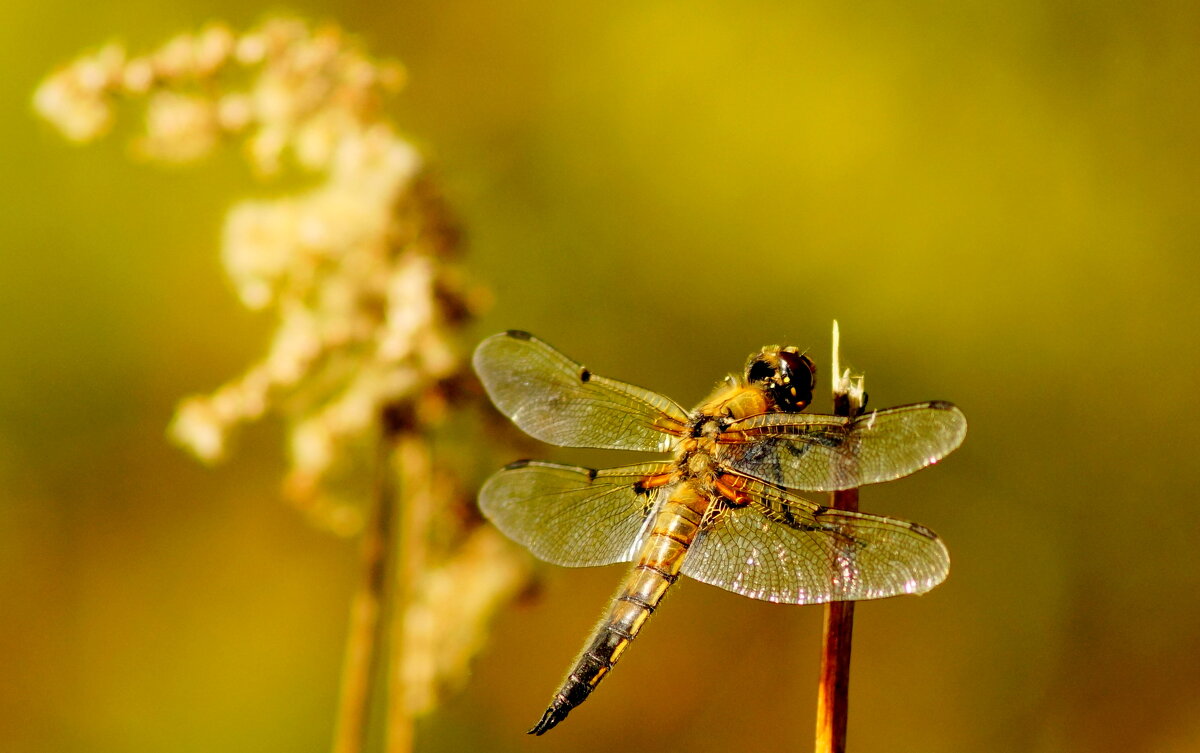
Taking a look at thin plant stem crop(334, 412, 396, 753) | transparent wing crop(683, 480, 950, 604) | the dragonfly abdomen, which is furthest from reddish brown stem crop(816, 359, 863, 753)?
thin plant stem crop(334, 412, 396, 753)

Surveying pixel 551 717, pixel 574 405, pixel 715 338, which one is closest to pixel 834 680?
pixel 551 717

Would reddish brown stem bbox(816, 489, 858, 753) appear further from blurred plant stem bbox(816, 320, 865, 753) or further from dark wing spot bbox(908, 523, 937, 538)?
dark wing spot bbox(908, 523, 937, 538)

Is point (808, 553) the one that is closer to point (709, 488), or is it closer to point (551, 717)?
point (709, 488)

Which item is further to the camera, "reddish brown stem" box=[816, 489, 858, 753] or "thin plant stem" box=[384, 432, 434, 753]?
"thin plant stem" box=[384, 432, 434, 753]

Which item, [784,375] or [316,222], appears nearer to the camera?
[316,222]

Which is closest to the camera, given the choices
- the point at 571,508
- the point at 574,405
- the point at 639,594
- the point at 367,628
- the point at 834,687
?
the point at 834,687

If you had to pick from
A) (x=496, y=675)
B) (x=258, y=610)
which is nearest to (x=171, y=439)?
(x=258, y=610)

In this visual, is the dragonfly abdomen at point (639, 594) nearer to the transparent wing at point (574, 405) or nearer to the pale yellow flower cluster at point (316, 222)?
the transparent wing at point (574, 405)
